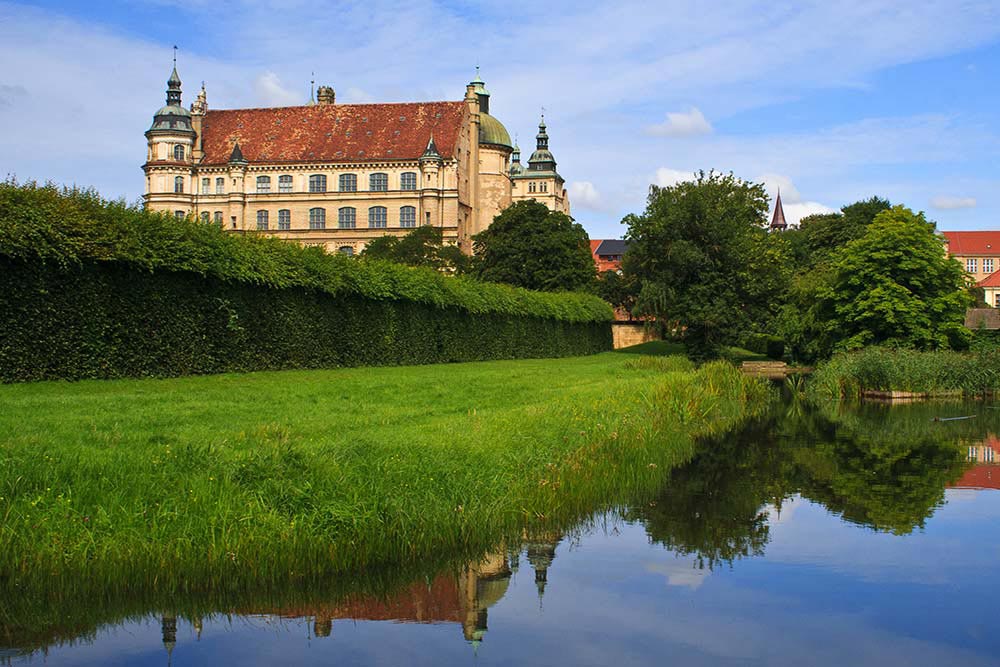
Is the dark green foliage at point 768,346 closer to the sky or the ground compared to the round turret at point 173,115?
closer to the ground

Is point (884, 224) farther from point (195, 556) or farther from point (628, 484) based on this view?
point (195, 556)

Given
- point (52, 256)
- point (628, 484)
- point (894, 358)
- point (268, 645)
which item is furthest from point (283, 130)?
point (268, 645)

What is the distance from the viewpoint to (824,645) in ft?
25.5

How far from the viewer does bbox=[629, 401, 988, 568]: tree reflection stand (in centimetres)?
1188

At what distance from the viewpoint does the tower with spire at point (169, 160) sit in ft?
292

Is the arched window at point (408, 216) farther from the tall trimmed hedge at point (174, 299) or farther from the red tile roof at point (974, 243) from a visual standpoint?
the red tile roof at point (974, 243)

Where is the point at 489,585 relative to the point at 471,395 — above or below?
below

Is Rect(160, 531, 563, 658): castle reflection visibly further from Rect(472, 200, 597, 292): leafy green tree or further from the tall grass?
Rect(472, 200, 597, 292): leafy green tree

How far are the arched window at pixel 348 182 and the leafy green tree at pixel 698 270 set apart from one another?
1709 inches

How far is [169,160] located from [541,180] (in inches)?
1935

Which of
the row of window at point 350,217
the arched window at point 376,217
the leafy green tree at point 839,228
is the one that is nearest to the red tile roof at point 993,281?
the leafy green tree at point 839,228

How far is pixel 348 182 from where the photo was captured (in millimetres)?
89625

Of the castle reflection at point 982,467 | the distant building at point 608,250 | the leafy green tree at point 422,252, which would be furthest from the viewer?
the distant building at point 608,250

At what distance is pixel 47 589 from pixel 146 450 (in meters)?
2.58
